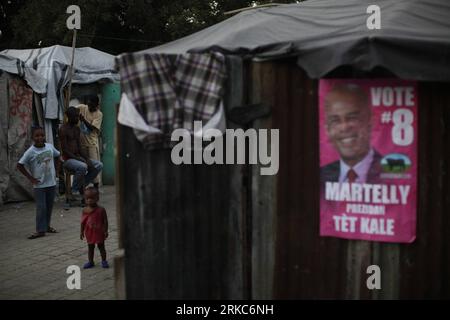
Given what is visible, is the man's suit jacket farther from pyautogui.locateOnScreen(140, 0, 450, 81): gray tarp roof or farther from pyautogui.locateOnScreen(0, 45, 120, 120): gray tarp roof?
pyautogui.locateOnScreen(0, 45, 120, 120): gray tarp roof

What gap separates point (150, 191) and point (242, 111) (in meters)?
1.03

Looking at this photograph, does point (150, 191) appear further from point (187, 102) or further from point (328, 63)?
point (328, 63)

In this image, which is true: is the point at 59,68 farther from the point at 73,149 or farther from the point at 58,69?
the point at 73,149

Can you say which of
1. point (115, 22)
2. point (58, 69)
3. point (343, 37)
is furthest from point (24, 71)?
point (115, 22)

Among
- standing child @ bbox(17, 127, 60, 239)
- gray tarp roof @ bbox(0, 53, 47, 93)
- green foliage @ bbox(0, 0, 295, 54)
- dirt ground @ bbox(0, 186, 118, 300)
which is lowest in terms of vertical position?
dirt ground @ bbox(0, 186, 118, 300)

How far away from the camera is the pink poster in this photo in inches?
158

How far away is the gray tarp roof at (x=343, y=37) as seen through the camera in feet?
12.4

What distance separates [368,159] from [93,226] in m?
3.57

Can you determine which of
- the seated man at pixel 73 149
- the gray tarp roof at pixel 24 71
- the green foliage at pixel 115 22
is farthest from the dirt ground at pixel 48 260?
the green foliage at pixel 115 22

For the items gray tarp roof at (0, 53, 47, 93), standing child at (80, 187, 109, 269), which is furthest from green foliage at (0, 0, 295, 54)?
standing child at (80, 187, 109, 269)

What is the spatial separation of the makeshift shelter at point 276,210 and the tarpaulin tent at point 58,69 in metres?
7.42

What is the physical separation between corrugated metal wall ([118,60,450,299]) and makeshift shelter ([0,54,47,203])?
6960mm

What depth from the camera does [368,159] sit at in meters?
4.12
